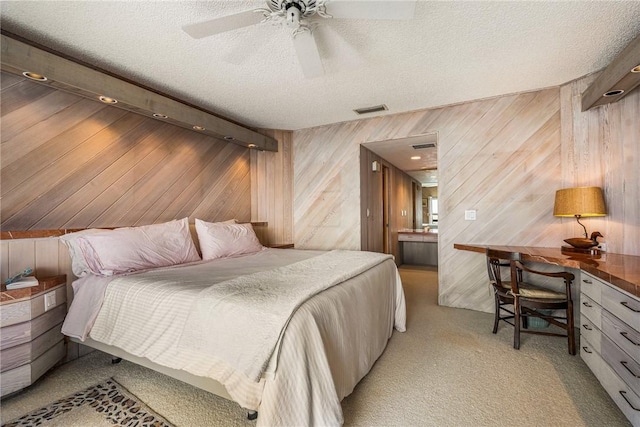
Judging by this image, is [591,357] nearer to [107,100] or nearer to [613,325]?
[613,325]

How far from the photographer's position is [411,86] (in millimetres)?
2979

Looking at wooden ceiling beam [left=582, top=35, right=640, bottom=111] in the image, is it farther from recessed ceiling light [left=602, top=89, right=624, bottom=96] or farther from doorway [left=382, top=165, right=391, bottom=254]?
doorway [left=382, top=165, right=391, bottom=254]

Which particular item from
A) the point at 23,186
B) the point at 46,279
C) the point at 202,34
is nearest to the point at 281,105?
the point at 202,34

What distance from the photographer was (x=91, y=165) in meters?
2.52

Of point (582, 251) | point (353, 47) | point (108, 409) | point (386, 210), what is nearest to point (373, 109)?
point (353, 47)

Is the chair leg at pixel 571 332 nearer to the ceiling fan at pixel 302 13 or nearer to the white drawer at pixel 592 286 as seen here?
the white drawer at pixel 592 286

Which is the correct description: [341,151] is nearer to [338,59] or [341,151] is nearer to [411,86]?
[411,86]

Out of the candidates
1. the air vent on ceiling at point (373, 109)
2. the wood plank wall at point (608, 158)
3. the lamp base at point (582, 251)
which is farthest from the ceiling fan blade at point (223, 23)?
the lamp base at point (582, 251)

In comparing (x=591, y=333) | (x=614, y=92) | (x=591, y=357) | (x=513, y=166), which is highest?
(x=614, y=92)

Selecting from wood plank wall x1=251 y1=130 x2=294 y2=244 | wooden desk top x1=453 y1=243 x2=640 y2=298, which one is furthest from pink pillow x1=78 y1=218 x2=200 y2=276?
wooden desk top x1=453 y1=243 x2=640 y2=298

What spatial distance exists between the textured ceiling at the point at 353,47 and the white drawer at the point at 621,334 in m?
1.97

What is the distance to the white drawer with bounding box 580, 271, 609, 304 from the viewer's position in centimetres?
181

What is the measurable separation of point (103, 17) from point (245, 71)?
1.06 meters

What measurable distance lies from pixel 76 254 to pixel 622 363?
371 centimetres
